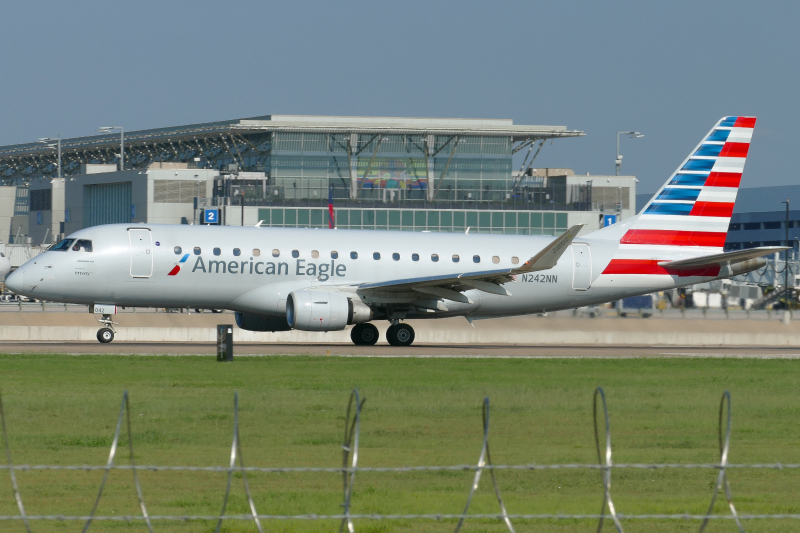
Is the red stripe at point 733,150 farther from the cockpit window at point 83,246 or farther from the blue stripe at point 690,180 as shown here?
the cockpit window at point 83,246

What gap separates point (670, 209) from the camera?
38.8 metres

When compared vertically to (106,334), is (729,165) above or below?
above

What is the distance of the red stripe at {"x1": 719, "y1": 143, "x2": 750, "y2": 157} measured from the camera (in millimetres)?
39469

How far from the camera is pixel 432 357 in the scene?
3156 centimetres

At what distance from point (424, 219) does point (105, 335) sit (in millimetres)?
62783

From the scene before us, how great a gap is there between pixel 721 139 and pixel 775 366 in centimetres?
1139

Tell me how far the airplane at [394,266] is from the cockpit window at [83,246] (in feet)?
0.09

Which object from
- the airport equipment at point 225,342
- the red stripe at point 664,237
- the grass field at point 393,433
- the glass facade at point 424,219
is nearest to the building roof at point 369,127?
the glass facade at point 424,219

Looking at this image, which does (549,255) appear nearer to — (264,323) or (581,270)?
(581,270)

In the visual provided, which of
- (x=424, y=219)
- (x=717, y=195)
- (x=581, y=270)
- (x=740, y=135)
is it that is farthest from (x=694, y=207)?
(x=424, y=219)

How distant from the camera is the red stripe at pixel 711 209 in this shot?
127ft

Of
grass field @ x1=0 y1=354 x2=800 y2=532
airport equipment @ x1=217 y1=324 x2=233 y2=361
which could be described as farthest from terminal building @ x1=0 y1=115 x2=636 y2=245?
grass field @ x1=0 y1=354 x2=800 y2=532

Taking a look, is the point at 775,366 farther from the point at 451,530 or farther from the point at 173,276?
the point at 451,530

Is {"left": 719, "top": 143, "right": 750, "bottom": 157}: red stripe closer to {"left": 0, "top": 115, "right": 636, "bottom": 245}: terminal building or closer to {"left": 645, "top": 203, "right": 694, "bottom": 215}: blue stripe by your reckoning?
{"left": 645, "top": 203, "right": 694, "bottom": 215}: blue stripe
